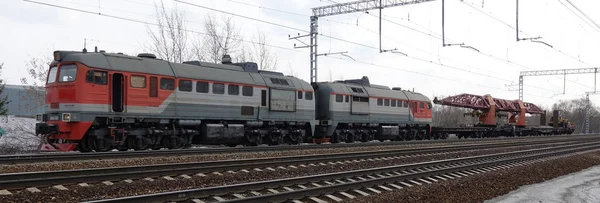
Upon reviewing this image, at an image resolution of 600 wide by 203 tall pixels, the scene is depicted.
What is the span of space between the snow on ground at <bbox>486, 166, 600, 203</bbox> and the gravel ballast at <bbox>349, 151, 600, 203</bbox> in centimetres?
27

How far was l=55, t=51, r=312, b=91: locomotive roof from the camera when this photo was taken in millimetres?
16487

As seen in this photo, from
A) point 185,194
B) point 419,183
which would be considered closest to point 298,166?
point 419,183

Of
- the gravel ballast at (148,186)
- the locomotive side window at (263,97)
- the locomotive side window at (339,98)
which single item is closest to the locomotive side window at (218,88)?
the locomotive side window at (263,97)

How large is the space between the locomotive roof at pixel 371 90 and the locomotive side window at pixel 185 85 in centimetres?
1009

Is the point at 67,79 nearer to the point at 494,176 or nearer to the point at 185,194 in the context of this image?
the point at 185,194

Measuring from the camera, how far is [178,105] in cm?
1862

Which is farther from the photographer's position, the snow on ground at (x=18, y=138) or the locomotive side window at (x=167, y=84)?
the snow on ground at (x=18, y=138)

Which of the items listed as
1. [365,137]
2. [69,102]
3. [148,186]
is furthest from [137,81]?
[365,137]

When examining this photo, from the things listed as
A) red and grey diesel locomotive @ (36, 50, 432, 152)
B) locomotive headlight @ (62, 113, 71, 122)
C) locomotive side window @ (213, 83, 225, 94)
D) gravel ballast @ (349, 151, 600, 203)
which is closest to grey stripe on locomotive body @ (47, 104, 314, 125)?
red and grey diesel locomotive @ (36, 50, 432, 152)

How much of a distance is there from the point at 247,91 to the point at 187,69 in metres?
3.15

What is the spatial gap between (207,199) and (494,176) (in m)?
8.61

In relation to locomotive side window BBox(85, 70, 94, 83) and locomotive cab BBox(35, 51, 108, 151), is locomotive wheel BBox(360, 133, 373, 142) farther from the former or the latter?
locomotive side window BBox(85, 70, 94, 83)

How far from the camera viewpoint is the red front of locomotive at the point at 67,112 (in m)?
15.6

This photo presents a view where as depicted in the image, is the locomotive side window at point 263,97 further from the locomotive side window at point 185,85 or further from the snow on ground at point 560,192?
the snow on ground at point 560,192
